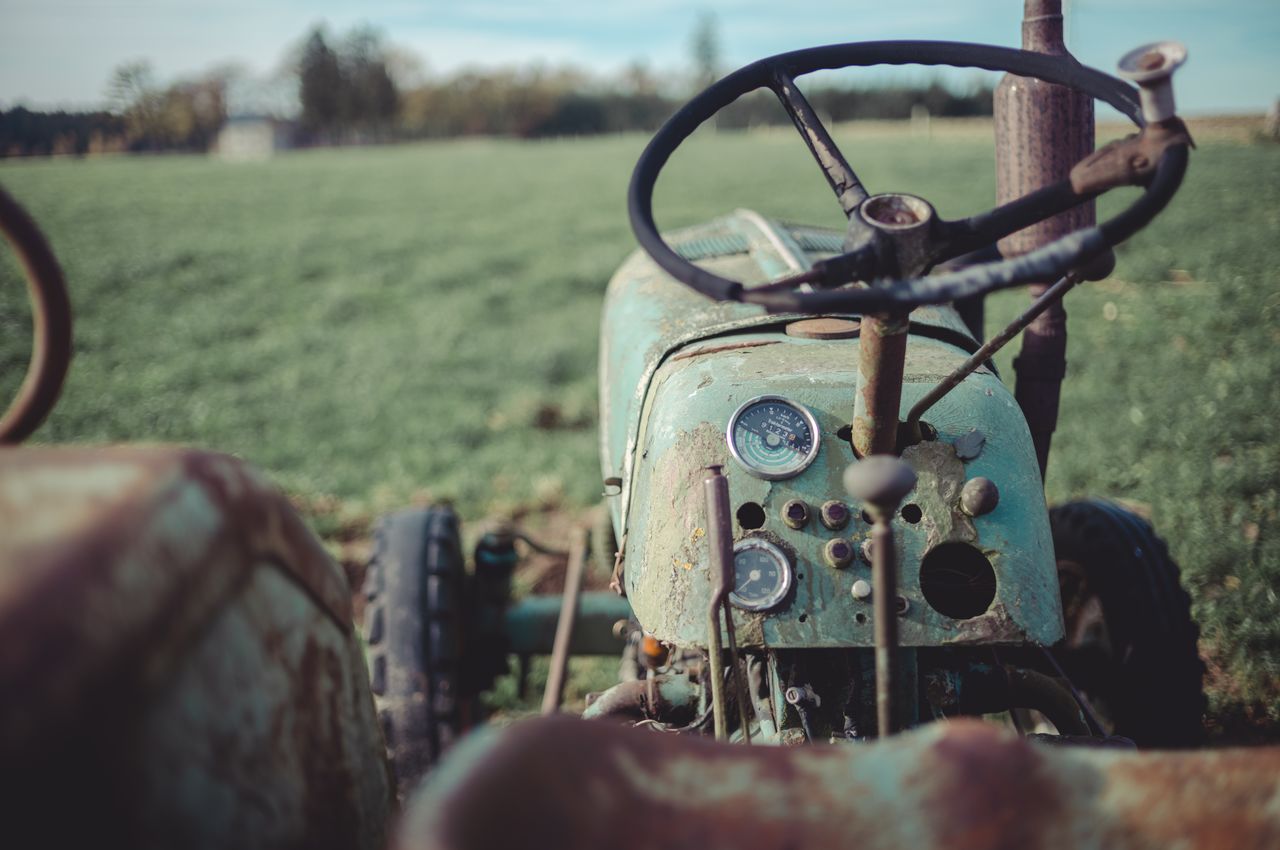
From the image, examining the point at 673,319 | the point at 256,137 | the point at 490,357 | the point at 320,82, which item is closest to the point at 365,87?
the point at 320,82

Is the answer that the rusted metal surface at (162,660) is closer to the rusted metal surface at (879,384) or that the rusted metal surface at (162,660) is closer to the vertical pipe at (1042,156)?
the rusted metal surface at (879,384)

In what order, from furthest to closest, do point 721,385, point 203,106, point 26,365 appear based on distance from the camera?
point 203,106, point 26,365, point 721,385

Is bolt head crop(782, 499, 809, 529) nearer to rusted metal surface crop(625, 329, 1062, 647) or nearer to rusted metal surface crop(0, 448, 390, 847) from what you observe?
rusted metal surface crop(625, 329, 1062, 647)

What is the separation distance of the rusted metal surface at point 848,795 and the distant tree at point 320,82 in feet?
159

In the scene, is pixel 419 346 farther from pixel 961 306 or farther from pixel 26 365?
pixel 961 306

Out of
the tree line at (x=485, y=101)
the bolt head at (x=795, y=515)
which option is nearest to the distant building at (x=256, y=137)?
the tree line at (x=485, y=101)

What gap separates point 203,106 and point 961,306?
815cm

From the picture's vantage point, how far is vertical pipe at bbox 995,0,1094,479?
2057 millimetres

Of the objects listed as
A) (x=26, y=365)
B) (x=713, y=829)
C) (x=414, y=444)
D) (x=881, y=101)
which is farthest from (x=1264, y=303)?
(x=881, y=101)

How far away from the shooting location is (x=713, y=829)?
795 mm

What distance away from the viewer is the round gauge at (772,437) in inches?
65.0

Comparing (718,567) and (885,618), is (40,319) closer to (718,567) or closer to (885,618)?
(718,567)

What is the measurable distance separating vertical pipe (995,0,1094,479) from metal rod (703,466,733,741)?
0.93 metres

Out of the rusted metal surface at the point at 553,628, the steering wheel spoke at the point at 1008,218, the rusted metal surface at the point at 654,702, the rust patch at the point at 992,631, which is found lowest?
the rusted metal surface at the point at 553,628
